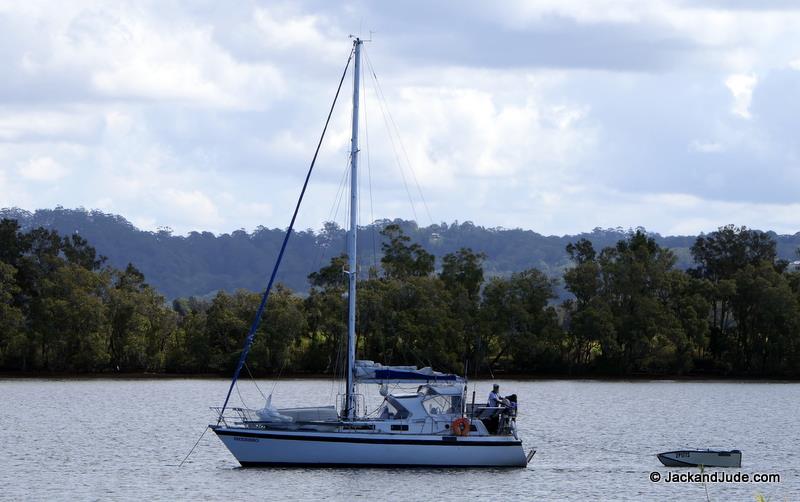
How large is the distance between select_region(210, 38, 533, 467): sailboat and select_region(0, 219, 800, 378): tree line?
73.2m

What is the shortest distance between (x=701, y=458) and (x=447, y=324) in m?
77.1

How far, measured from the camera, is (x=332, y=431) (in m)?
53.6

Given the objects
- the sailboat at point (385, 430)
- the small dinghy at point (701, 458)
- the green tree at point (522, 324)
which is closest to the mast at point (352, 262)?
the sailboat at point (385, 430)

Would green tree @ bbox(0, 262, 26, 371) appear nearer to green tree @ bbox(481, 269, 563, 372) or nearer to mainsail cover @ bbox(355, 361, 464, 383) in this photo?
green tree @ bbox(481, 269, 563, 372)

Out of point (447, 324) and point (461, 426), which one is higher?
point (447, 324)

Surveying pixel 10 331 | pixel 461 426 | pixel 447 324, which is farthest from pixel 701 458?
pixel 10 331

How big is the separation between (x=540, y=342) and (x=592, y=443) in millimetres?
68713

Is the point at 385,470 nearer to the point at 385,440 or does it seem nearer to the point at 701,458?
the point at 385,440

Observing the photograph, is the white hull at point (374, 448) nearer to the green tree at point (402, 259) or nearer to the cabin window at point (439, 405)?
the cabin window at point (439, 405)

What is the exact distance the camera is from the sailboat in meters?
53.4

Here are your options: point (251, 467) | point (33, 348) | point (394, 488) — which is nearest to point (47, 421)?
point (251, 467)

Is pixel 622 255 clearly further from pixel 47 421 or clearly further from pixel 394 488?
pixel 394 488

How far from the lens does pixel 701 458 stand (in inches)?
2207

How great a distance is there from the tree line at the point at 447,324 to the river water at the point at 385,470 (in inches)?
734
